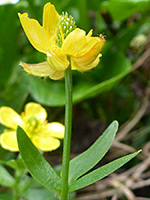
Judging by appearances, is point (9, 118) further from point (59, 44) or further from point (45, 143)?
point (59, 44)

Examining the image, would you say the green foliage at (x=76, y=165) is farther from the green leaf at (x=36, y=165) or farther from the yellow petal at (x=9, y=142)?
the yellow petal at (x=9, y=142)

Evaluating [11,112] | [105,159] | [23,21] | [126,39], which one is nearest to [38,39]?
[23,21]

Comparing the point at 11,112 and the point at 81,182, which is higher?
the point at 11,112

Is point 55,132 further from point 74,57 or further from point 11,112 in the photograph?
point 74,57

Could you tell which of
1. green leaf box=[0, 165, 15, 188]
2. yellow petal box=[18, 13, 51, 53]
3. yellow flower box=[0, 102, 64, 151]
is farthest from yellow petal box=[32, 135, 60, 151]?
yellow petal box=[18, 13, 51, 53]

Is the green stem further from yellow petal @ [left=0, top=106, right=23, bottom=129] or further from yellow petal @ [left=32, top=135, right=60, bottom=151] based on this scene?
yellow petal @ [left=0, top=106, right=23, bottom=129]

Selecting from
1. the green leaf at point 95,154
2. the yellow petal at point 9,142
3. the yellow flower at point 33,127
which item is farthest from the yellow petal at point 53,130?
the green leaf at point 95,154

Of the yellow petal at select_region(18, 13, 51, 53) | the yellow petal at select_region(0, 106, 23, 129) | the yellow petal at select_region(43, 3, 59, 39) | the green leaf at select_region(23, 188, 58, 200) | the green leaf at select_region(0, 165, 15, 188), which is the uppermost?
the yellow petal at select_region(0, 106, 23, 129)
